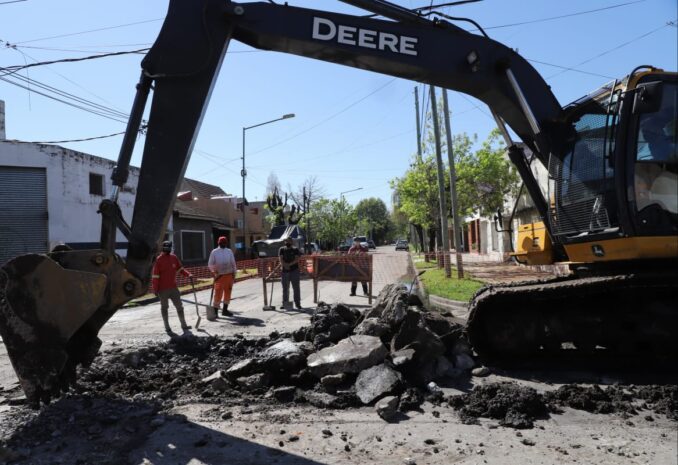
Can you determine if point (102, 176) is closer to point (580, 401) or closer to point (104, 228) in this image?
point (104, 228)

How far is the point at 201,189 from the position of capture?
42906mm

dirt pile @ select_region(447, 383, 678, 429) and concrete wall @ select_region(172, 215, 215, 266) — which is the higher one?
concrete wall @ select_region(172, 215, 215, 266)

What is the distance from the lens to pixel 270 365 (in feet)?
17.8

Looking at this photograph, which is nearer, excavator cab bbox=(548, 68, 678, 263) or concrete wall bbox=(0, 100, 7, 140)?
excavator cab bbox=(548, 68, 678, 263)

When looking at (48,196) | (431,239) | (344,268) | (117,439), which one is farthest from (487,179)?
(117,439)

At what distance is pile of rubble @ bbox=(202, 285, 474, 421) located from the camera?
15.9 feet

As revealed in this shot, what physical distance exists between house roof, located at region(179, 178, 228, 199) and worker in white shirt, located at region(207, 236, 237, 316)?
27.9 m

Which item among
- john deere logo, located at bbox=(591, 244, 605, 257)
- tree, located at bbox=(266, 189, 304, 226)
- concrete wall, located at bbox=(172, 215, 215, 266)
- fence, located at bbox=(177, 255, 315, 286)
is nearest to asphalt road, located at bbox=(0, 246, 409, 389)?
fence, located at bbox=(177, 255, 315, 286)

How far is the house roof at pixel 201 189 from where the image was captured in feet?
130

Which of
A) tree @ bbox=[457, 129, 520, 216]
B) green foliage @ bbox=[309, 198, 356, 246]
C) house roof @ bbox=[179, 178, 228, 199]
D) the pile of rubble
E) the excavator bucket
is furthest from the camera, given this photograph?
green foliage @ bbox=[309, 198, 356, 246]

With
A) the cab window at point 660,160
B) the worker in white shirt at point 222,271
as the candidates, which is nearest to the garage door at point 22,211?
the worker in white shirt at point 222,271

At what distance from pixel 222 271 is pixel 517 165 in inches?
274

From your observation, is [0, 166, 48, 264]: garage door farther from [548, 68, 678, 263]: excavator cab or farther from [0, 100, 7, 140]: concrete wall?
[548, 68, 678, 263]: excavator cab

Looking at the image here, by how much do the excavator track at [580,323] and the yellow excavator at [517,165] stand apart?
2 centimetres
